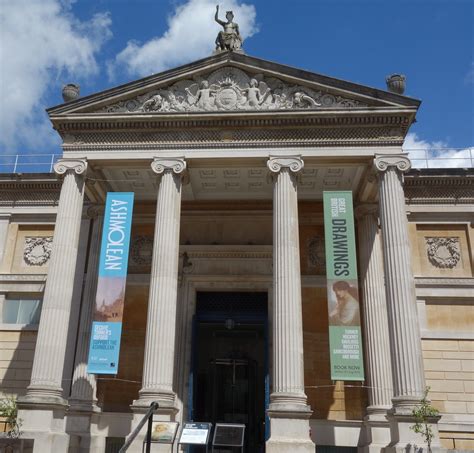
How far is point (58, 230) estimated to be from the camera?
1681cm

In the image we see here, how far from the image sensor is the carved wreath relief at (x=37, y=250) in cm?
2111

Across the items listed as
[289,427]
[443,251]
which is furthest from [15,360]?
[443,251]

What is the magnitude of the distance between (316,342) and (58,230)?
945cm

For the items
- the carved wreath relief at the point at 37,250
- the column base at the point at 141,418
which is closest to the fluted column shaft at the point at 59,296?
the column base at the point at 141,418

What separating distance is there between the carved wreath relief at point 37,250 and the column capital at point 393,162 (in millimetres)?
12652

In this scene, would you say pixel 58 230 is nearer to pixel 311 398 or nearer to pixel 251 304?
pixel 251 304

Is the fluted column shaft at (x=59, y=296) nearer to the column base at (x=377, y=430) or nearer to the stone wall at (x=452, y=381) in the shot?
the column base at (x=377, y=430)

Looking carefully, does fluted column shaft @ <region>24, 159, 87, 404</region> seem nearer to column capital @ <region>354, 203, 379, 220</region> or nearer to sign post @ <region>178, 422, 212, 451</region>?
sign post @ <region>178, 422, 212, 451</region>

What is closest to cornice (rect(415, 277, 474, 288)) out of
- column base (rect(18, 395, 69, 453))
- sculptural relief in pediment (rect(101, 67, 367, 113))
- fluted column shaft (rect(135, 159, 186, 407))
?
sculptural relief in pediment (rect(101, 67, 367, 113))

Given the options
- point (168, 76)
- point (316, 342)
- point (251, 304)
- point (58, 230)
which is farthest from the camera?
point (251, 304)

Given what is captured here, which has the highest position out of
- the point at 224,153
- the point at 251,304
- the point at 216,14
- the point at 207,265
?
the point at 216,14

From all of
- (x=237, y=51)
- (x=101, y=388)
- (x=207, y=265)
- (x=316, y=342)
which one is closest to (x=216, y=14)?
(x=237, y=51)

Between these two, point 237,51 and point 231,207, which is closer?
point 237,51

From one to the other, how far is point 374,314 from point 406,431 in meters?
4.92
